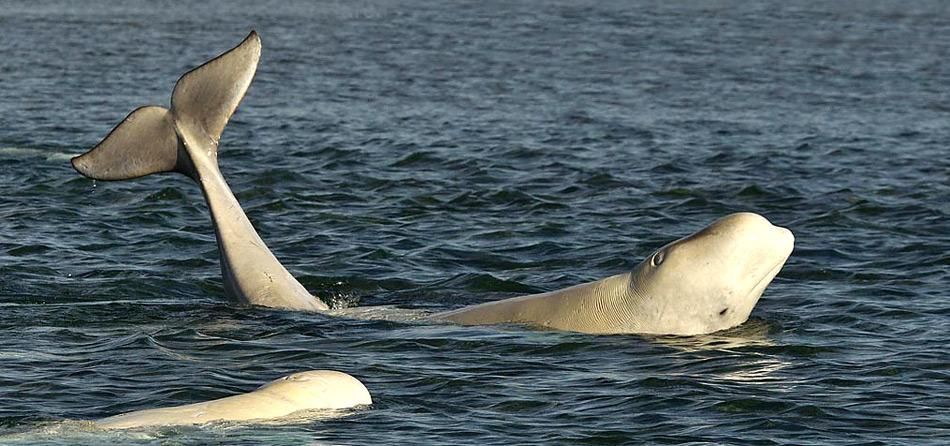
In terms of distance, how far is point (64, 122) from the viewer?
91.0 ft

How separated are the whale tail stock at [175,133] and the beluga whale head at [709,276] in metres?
4.28

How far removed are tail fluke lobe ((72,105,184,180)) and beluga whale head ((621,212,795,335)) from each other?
185 inches

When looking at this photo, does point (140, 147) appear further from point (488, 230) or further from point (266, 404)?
point (266, 404)

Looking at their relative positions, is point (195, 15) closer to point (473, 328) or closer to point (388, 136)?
point (388, 136)

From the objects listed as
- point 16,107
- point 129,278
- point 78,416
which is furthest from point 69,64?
point 78,416

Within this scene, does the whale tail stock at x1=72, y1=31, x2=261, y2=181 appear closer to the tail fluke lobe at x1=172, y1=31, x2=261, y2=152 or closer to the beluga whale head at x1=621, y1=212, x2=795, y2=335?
the tail fluke lobe at x1=172, y1=31, x2=261, y2=152

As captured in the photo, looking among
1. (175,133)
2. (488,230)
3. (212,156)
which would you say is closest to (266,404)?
(212,156)

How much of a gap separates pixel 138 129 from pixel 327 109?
48.7 feet

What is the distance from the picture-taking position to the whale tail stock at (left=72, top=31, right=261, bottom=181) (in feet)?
49.9

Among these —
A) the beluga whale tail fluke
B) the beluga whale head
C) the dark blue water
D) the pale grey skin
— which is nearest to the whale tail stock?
the beluga whale tail fluke

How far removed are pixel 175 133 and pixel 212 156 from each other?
398 mm

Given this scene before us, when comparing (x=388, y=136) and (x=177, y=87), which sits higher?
(x=177, y=87)

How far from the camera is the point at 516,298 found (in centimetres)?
1412

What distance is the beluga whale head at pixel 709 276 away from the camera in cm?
1281
